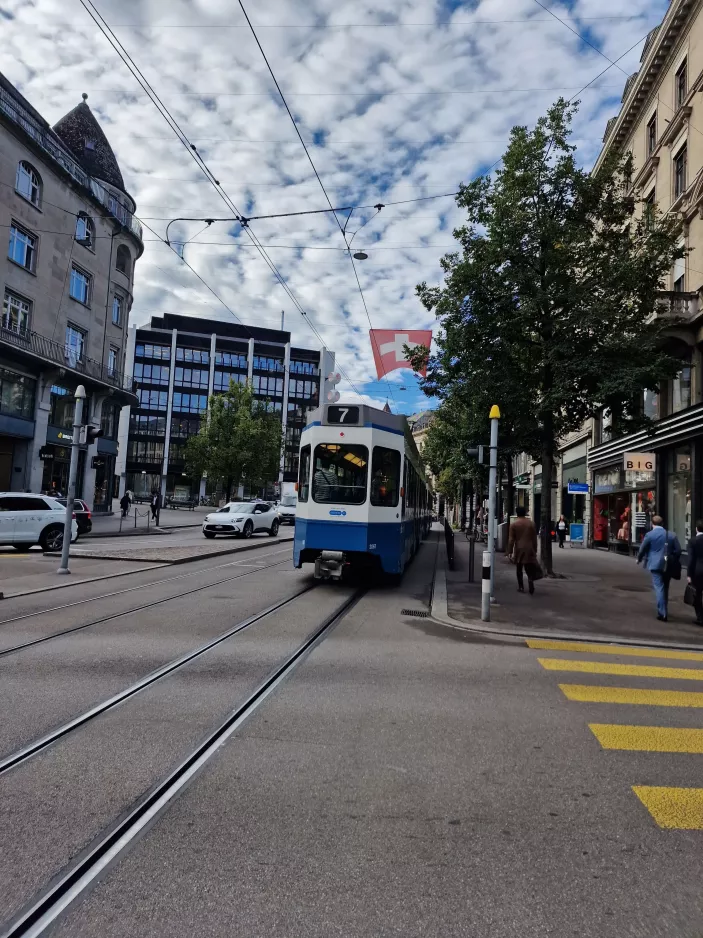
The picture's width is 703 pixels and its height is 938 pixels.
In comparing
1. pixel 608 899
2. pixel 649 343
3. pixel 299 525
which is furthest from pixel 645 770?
pixel 649 343

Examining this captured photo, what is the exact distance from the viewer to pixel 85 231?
34.0m

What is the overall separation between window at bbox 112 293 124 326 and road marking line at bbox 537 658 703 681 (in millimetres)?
35845

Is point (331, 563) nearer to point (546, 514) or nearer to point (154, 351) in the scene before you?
point (546, 514)

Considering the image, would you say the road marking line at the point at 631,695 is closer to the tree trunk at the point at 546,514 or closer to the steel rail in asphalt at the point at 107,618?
the steel rail in asphalt at the point at 107,618

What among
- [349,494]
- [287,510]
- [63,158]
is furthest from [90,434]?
[287,510]

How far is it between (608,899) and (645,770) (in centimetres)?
162

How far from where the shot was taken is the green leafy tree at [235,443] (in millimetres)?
55062

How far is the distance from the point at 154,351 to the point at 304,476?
7704 centimetres

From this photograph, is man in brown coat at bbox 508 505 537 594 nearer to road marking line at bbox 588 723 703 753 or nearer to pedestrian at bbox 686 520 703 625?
pedestrian at bbox 686 520 703 625

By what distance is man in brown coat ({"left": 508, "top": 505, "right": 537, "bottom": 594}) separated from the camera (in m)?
12.8

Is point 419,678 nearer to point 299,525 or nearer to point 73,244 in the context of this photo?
point 299,525

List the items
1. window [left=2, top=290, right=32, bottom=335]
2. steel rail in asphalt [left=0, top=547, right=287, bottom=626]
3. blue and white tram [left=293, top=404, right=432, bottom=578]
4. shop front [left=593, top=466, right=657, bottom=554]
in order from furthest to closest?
window [left=2, top=290, right=32, bottom=335], shop front [left=593, top=466, right=657, bottom=554], blue and white tram [left=293, top=404, right=432, bottom=578], steel rail in asphalt [left=0, top=547, right=287, bottom=626]

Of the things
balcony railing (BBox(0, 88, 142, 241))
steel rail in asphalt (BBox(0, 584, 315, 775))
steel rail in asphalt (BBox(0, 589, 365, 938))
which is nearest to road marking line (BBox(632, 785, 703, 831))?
steel rail in asphalt (BBox(0, 589, 365, 938))

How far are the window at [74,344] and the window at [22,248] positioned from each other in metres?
3.94
